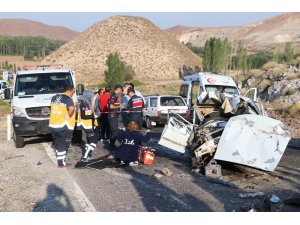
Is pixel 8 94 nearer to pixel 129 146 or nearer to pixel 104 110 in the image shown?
pixel 104 110

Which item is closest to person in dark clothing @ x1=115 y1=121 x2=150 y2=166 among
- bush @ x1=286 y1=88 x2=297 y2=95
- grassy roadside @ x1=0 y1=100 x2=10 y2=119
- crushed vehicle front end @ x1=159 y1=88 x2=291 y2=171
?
crushed vehicle front end @ x1=159 y1=88 x2=291 y2=171

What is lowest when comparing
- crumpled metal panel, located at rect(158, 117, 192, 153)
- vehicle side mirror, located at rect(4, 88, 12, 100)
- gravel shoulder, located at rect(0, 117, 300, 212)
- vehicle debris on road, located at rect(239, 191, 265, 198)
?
gravel shoulder, located at rect(0, 117, 300, 212)

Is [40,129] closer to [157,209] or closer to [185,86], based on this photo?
[157,209]

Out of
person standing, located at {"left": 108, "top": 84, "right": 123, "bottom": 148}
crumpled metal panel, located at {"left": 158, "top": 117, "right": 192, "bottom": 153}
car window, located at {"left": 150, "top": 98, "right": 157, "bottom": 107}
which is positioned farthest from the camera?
car window, located at {"left": 150, "top": 98, "right": 157, "bottom": 107}

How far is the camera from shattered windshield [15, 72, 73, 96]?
43.1 ft

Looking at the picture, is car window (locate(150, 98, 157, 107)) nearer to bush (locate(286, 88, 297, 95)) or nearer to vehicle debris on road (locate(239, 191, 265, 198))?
vehicle debris on road (locate(239, 191, 265, 198))

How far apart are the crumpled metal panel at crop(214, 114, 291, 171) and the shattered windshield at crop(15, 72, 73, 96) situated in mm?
6293

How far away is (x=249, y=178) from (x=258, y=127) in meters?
1.02

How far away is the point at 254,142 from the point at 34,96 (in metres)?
6.90

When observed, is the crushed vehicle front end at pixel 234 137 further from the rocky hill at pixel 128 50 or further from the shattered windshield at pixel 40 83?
the rocky hill at pixel 128 50

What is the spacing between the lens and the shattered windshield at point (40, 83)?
1312 cm

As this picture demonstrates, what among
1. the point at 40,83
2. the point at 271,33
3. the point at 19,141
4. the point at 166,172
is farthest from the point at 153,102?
the point at 271,33

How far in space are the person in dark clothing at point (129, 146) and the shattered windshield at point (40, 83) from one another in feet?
13.9

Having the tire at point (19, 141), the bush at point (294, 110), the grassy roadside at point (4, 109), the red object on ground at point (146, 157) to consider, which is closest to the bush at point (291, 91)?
the bush at point (294, 110)
